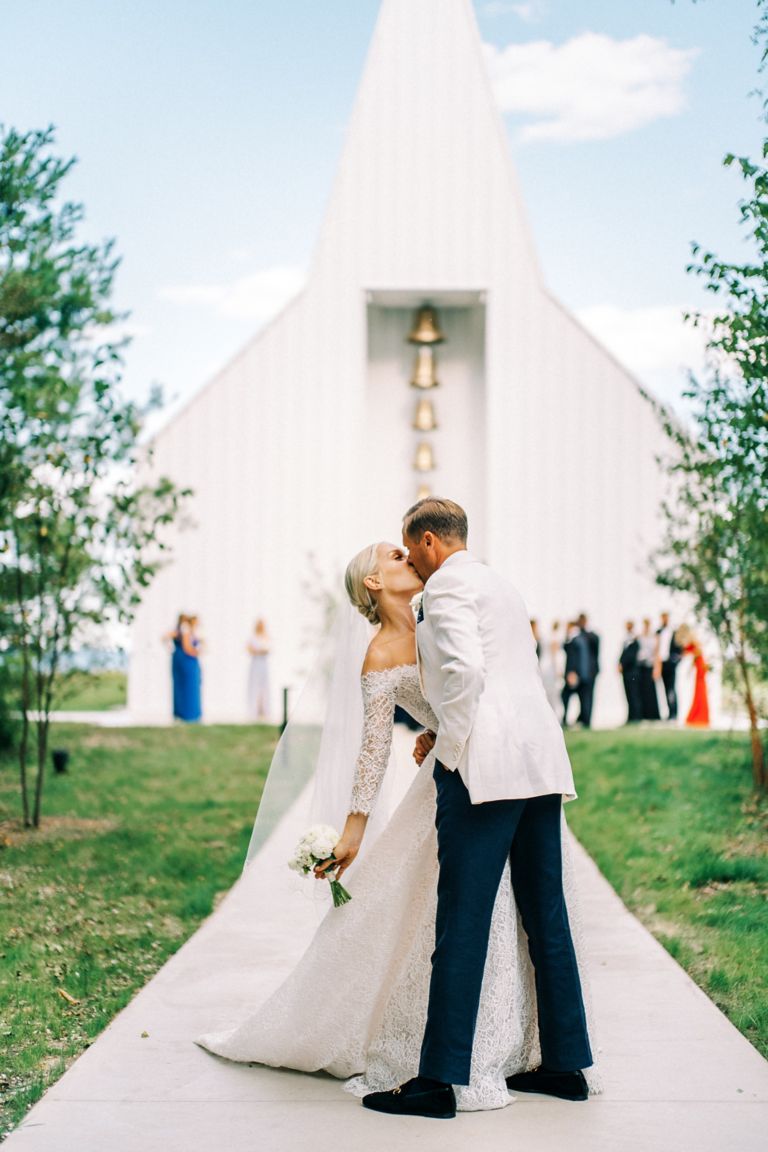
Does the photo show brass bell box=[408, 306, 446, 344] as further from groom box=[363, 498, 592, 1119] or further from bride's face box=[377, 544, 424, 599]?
groom box=[363, 498, 592, 1119]

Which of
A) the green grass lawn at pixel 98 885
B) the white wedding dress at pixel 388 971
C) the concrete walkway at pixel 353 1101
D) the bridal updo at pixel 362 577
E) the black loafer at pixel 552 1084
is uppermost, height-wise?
the bridal updo at pixel 362 577

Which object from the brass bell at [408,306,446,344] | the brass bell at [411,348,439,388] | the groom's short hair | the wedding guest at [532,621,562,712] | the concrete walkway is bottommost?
the concrete walkway

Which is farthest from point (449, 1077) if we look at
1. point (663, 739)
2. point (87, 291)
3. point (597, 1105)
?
point (663, 739)

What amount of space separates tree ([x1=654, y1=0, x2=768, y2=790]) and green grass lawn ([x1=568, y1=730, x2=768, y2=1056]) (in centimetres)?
103

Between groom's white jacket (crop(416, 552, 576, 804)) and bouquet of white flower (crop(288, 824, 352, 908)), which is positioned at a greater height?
groom's white jacket (crop(416, 552, 576, 804))

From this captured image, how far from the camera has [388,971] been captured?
4609mm

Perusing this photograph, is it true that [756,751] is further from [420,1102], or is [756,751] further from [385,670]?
[420,1102]

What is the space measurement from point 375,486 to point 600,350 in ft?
18.3

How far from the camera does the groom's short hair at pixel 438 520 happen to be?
4.42 meters

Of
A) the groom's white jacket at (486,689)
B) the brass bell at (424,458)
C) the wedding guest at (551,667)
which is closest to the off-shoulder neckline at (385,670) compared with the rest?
the groom's white jacket at (486,689)

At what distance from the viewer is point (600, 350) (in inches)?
1091

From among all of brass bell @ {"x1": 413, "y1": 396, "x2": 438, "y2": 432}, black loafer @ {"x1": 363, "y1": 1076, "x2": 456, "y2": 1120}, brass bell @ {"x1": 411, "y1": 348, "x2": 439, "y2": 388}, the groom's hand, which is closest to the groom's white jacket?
the groom's hand

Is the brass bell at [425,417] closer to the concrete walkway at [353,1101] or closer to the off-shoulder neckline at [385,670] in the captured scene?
the concrete walkway at [353,1101]

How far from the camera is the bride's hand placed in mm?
4695
